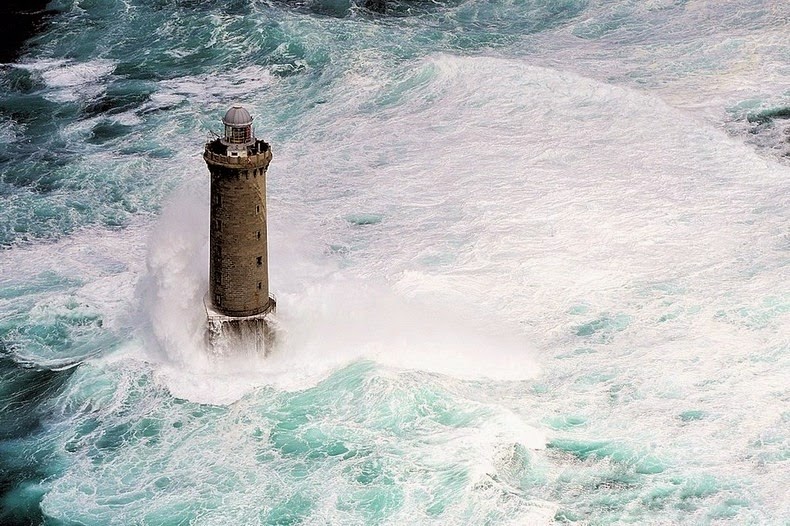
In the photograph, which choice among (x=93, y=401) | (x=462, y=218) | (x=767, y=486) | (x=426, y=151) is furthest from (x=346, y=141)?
(x=767, y=486)

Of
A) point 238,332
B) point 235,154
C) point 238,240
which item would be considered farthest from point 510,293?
point 235,154

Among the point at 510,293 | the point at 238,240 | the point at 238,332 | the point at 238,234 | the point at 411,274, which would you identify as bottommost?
the point at 510,293

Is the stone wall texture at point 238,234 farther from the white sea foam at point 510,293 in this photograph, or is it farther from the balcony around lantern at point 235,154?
the white sea foam at point 510,293

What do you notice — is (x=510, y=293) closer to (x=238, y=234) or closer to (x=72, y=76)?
(x=238, y=234)

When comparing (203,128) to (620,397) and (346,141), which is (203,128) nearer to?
(346,141)

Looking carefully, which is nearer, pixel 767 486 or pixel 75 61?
pixel 767 486

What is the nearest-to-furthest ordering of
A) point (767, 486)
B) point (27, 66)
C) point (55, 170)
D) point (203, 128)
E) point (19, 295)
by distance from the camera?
point (767, 486) → point (19, 295) → point (55, 170) → point (203, 128) → point (27, 66)

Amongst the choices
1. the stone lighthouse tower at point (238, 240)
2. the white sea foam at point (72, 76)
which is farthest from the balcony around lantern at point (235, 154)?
the white sea foam at point (72, 76)
